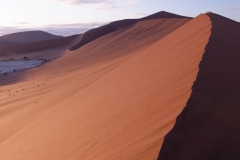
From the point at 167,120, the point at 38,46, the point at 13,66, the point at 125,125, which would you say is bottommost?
the point at 38,46

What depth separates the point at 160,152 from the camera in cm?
278

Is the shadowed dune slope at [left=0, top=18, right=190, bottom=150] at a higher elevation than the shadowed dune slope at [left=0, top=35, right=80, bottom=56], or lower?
higher

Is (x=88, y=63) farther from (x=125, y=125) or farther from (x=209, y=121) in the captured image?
(x=209, y=121)

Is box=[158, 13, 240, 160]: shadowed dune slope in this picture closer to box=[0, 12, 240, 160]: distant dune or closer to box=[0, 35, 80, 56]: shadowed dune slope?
box=[0, 12, 240, 160]: distant dune

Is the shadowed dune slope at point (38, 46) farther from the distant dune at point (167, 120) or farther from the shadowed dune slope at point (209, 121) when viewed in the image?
the shadowed dune slope at point (209, 121)

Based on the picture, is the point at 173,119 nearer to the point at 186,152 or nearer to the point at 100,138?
the point at 186,152

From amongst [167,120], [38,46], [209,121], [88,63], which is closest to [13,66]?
[88,63]

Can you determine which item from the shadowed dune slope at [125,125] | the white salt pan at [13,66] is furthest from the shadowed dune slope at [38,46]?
the shadowed dune slope at [125,125]

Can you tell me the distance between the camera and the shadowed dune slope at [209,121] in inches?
113

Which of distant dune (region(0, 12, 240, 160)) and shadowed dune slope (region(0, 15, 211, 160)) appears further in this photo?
shadowed dune slope (region(0, 15, 211, 160))

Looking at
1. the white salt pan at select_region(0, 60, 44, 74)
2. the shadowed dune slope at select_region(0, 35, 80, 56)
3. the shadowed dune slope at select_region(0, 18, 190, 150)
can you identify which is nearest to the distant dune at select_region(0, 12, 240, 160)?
the shadowed dune slope at select_region(0, 18, 190, 150)

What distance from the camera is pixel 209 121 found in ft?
11.0

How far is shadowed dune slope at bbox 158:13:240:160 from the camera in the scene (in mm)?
2875

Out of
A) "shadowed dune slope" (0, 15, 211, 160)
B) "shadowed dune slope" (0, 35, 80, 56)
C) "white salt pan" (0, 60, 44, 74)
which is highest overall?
"shadowed dune slope" (0, 15, 211, 160)
